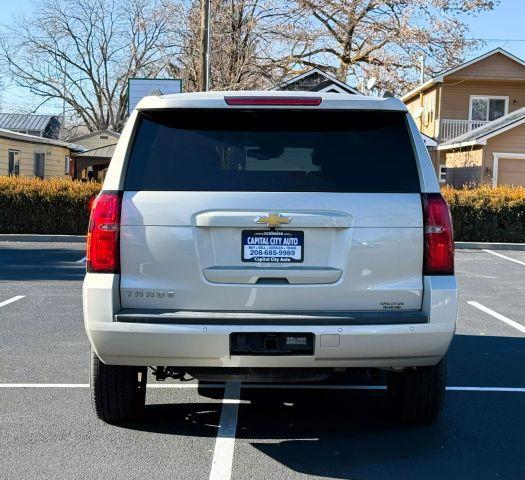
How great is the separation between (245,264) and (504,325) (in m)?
5.65

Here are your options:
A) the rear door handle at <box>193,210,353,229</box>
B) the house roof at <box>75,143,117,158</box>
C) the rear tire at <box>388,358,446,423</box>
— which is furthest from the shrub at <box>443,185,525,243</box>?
the house roof at <box>75,143,117,158</box>

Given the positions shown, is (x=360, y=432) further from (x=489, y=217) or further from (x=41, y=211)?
(x=41, y=211)

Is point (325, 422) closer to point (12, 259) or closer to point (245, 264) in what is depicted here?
point (245, 264)

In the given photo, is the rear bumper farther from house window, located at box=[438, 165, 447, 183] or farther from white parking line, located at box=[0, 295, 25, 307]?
house window, located at box=[438, 165, 447, 183]

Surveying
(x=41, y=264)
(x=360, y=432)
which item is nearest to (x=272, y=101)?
(x=360, y=432)

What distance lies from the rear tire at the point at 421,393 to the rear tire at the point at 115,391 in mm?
1701

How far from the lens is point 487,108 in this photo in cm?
3497

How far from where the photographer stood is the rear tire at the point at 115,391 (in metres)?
4.81

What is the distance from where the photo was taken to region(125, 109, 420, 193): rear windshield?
4363 mm

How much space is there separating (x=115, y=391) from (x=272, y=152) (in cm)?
181

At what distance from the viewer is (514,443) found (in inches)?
190

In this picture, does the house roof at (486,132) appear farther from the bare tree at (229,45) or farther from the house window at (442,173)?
the bare tree at (229,45)

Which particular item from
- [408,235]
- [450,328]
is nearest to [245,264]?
[408,235]

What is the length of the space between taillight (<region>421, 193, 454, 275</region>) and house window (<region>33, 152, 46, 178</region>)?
31737mm
